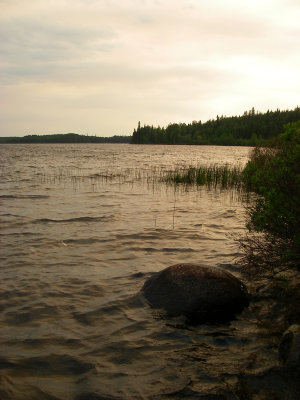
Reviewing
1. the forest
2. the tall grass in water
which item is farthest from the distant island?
the tall grass in water

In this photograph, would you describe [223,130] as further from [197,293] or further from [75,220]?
[197,293]

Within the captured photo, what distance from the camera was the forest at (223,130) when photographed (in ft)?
414

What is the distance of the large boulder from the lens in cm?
562

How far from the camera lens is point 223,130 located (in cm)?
14588

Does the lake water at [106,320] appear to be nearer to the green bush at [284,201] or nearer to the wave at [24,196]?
the green bush at [284,201]

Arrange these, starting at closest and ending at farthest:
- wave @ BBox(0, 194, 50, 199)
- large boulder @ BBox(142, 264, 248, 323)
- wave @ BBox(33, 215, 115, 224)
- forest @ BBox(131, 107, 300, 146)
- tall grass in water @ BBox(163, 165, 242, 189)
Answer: large boulder @ BBox(142, 264, 248, 323) < wave @ BBox(33, 215, 115, 224) < wave @ BBox(0, 194, 50, 199) < tall grass in water @ BBox(163, 165, 242, 189) < forest @ BBox(131, 107, 300, 146)

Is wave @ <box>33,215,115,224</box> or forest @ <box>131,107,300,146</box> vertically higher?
forest @ <box>131,107,300,146</box>

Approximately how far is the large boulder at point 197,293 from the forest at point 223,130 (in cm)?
11439

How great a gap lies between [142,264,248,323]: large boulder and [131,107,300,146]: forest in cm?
11439

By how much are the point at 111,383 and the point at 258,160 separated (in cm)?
1104

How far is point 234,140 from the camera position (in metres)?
134

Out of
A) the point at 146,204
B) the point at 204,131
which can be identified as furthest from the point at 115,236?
the point at 204,131

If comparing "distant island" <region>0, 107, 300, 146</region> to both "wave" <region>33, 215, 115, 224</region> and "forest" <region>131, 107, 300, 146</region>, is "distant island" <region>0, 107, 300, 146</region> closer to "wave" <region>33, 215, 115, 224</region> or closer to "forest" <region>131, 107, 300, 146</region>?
"forest" <region>131, 107, 300, 146</region>

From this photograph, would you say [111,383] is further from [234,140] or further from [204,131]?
[204,131]
